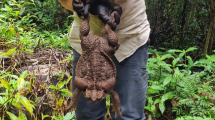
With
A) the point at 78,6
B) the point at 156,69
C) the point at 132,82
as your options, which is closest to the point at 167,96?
the point at 156,69

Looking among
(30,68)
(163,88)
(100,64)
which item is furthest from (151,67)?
(100,64)

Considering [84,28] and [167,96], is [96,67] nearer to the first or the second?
[84,28]

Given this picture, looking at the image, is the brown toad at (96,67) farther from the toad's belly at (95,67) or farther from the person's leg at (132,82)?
the person's leg at (132,82)

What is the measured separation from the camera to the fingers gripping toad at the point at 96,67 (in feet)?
3.51

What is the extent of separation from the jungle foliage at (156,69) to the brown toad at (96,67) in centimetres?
100

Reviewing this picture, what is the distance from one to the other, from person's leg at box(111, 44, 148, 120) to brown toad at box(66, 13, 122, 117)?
1.49ft

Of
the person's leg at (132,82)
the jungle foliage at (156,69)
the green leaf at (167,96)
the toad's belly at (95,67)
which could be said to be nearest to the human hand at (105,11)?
the toad's belly at (95,67)

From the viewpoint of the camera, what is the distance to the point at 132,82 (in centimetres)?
158

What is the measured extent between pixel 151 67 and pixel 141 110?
4.99 ft

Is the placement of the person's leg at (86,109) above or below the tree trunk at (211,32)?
below

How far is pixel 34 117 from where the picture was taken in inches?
90.7

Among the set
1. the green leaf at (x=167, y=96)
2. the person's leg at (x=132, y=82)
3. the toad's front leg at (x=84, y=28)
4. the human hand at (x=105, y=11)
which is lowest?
the green leaf at (x=167, y=96)

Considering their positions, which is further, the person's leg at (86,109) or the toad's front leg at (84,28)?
the person's leg at (86,109)

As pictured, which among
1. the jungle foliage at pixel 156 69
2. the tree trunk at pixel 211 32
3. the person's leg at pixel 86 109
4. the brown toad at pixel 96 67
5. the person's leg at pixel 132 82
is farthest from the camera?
the tree trunk at pixel 211 32
